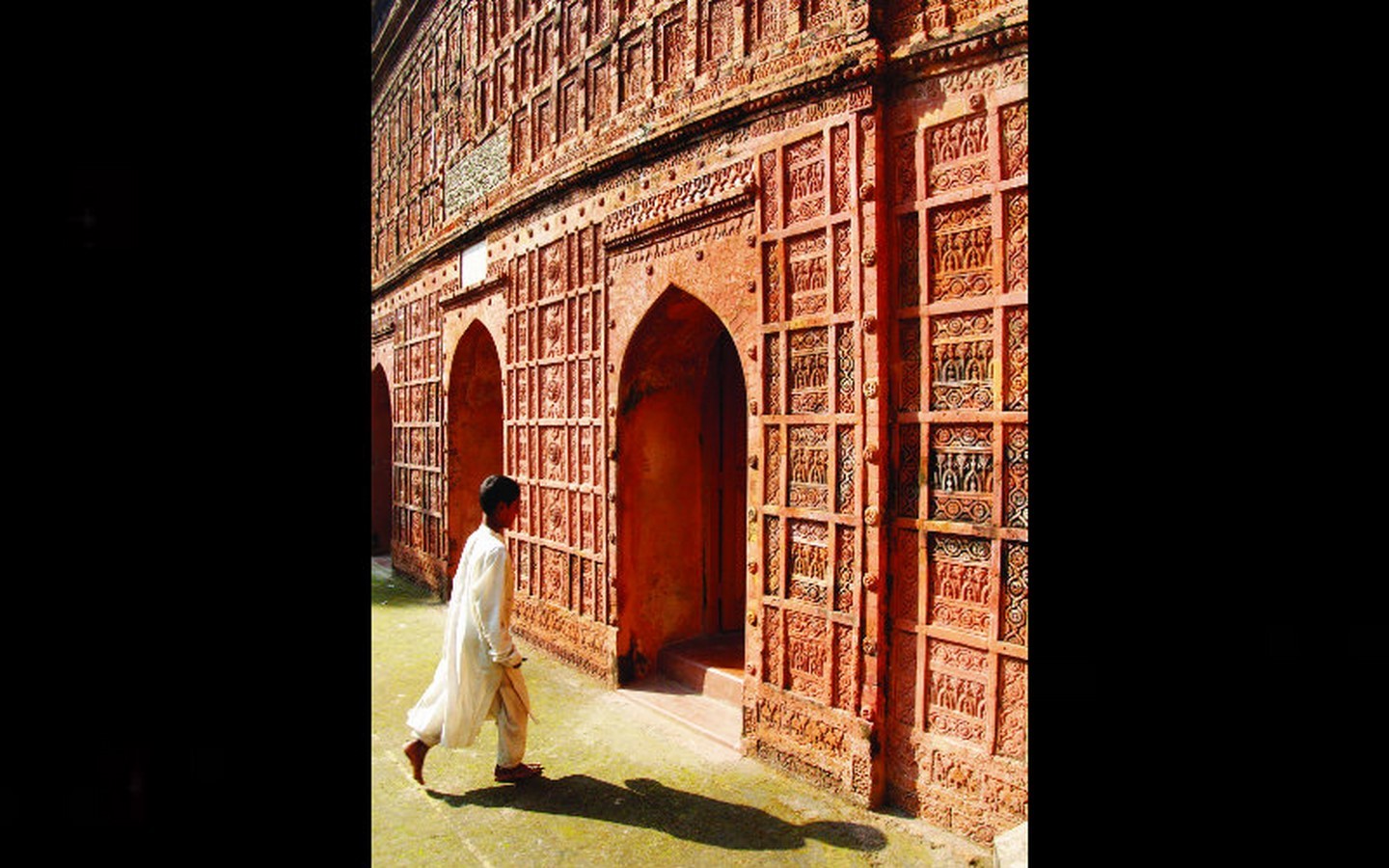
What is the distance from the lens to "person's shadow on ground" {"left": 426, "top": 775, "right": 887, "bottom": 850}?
3.98 m

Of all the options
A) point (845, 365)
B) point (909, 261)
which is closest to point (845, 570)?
point (845, 365)

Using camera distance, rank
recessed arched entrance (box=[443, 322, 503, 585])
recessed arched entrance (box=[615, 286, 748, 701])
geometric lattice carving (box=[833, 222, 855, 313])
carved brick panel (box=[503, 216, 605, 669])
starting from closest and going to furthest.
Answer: geometric lattice carving (box=[833, 222, 855, 313]) → recessed arched entrance (box=[615, 286, 748, 701]) → carved brick panel (box=[503, 216, 605, 669]) → recessed arched entrance (box=[443, 322, 503, 585])

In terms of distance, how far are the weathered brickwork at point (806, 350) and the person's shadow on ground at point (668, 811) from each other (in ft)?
1.22

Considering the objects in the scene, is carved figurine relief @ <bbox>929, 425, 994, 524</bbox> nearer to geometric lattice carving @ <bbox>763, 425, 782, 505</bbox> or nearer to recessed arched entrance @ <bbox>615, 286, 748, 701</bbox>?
geometric lattice carving @ <bbox>763, 425, 782, 505</bbox>

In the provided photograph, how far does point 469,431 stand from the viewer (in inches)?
400

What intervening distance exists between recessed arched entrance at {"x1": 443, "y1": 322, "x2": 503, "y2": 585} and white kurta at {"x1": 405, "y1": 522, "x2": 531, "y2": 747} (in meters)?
5.57

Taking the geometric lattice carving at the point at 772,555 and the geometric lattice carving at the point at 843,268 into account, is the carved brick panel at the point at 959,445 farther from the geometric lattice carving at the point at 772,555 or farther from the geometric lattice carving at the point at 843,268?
the geometric lattice carving at the point at 772,555

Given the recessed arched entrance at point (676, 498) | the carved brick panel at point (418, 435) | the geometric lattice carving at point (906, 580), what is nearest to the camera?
the geometric lattice carving at point (906, 580)

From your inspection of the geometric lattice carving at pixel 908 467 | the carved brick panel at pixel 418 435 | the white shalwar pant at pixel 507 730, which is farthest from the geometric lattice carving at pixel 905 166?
the carved brick panel at pixel 418 435

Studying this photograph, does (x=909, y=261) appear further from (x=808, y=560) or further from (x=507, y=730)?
(x=507, y=730)

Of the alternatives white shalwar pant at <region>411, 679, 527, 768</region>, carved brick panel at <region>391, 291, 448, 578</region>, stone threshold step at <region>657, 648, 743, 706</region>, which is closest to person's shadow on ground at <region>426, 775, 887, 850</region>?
white shalwar pant at <region>411, 679, 527, 768</region>

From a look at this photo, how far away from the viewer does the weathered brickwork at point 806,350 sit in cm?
390
